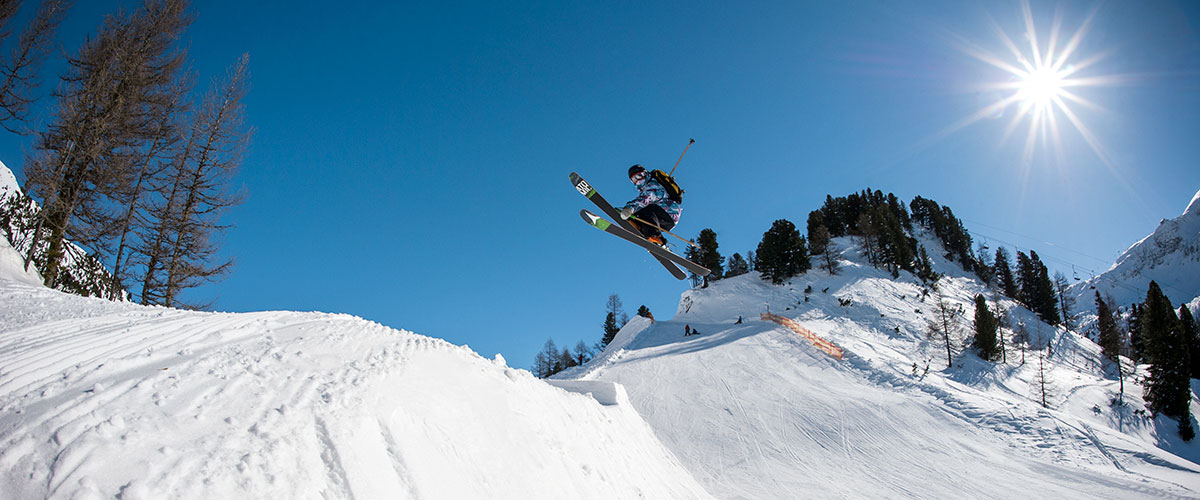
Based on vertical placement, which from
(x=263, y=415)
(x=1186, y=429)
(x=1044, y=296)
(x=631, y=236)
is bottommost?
(x=263, y=415)

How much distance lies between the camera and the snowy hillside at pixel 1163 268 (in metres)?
123

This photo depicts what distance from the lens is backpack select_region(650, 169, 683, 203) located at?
32.7 ft

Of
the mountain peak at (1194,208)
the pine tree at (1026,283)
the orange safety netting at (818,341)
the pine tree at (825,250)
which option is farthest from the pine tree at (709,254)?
the mountain peak at (1194,208)

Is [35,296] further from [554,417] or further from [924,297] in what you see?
[924,297]

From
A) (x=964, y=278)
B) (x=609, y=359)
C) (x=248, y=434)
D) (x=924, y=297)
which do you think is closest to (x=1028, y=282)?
(x=964, y=278)

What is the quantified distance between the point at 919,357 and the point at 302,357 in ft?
120

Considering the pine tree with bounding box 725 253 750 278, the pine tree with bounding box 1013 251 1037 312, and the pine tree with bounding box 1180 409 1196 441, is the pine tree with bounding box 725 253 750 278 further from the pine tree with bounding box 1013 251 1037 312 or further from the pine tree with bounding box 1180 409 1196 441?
the pine tree with bounding box 1180 409 1196 441

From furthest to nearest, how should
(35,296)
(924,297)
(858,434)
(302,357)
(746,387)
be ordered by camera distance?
1. (924,297)
2. (746,387)
3. (858,434)
4. (35,296)
5. (302,357)

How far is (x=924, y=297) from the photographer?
45875 mm

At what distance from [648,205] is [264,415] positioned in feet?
25.4

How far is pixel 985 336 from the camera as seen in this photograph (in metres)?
32.6

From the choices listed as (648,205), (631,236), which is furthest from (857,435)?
(648,205)

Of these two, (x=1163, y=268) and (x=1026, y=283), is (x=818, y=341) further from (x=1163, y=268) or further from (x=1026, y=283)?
(x=1163, y=268)

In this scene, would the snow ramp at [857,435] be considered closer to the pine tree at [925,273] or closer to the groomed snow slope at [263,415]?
the groomed snow slope at [263,415]
